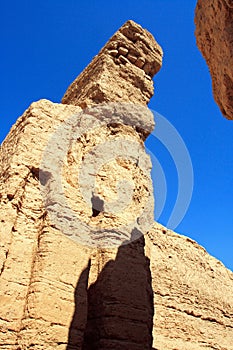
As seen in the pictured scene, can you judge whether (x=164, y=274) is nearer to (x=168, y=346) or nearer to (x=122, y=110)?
(x=168, y=346)

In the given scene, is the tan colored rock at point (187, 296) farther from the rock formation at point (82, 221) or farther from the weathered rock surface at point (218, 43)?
the weathered rock surface at point (218, 43)

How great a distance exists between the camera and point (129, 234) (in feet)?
21.6

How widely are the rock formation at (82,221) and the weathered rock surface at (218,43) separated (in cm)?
289

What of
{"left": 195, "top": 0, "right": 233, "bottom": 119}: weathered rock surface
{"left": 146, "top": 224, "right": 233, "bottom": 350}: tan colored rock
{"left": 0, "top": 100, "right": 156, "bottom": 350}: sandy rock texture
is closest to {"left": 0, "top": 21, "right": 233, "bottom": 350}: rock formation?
{"left": 0, "top": 100, "right": 156, "bottom": 350}: sandy rock texture

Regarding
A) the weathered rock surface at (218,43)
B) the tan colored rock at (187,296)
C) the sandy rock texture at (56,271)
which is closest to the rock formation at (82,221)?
the sandy rock texture at (56,271)

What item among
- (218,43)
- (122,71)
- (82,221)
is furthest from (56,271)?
(122,71)

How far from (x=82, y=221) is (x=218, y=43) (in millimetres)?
3467

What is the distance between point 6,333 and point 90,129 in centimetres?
430

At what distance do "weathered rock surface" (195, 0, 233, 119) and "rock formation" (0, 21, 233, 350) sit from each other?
2.89 metres

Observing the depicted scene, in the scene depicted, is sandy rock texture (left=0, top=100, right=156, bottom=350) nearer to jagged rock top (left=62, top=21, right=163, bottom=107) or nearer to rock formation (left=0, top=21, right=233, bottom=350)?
rock formation (left=0, top=21, right=233, bottom=350)

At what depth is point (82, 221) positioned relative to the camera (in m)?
6.09

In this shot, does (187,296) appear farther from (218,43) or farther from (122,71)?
(218,43)

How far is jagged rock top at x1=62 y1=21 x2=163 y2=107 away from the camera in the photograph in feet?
27.2

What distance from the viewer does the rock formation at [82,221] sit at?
16.9ft
